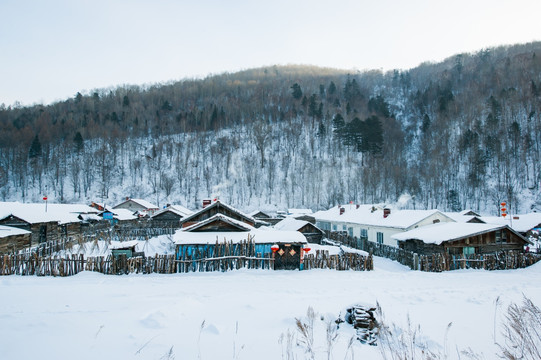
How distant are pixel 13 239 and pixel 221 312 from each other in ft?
101

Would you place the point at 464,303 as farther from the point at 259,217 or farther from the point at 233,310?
the point at 259,217

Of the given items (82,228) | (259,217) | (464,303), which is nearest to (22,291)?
(464,303)

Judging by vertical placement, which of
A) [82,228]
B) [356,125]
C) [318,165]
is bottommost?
[82,228]

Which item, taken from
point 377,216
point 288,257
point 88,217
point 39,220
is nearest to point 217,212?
point 288,257

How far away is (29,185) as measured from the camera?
80.9 m

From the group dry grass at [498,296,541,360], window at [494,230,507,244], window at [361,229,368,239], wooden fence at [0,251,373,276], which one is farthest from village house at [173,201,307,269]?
window at [361,229,368,239]

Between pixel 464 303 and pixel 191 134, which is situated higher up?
pixel 191 134

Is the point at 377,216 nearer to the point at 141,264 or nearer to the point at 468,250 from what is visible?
the point at 468,250

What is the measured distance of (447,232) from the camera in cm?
2525

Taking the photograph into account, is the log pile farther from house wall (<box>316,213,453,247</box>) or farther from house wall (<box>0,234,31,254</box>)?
house wall (<box>0,234,31,254</box>)

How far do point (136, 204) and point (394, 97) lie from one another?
105300 mm

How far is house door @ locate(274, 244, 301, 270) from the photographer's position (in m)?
20.7

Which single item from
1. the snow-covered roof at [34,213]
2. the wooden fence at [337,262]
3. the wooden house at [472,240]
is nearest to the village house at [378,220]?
the wooden house at [472,240]

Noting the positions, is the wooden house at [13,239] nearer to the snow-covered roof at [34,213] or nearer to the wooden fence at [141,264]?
the snow-covered roof at [34,213]
